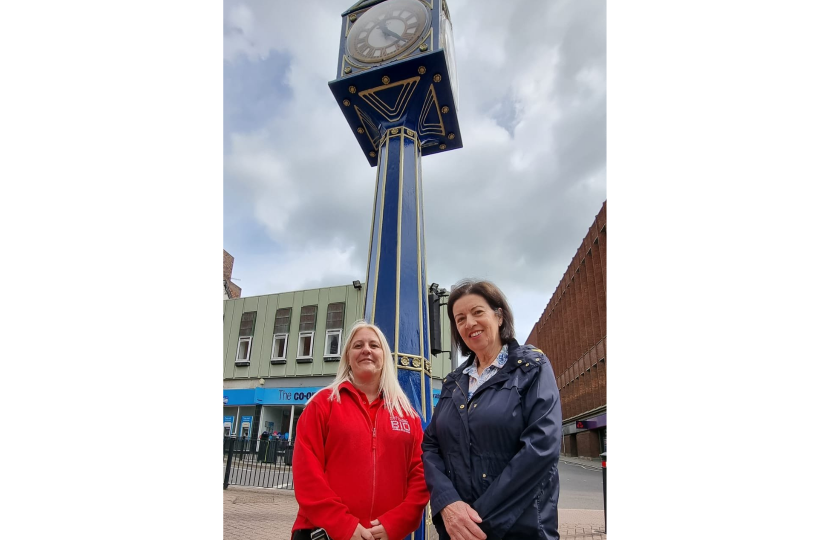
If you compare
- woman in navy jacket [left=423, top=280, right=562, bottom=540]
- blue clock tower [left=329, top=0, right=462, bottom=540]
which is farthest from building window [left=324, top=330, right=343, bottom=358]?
woman in navy jacket [left=423, top=280, right=562, bottom=540]

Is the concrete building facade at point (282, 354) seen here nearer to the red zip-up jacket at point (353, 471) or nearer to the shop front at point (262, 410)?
the shop front at point (262, 410)

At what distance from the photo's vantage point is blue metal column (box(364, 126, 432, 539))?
172 inches

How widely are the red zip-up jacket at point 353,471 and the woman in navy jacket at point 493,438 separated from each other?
190mm

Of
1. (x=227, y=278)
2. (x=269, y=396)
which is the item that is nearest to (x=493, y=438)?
(x=269, y=396)

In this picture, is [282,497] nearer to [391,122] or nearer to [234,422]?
[391,122]

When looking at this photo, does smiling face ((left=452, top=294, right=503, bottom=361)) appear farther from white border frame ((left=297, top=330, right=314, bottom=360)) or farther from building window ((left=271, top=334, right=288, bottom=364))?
building window ((left=271, top=334, right=288, bottom=364))

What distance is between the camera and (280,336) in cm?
2064

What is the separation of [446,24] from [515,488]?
5374mm

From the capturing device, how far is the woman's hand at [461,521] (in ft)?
5.82

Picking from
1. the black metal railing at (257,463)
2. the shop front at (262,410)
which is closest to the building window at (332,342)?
the shop front at (262,410)

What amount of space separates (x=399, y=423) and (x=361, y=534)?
50 centimetres

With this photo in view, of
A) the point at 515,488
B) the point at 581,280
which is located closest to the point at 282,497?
the point at 515,488

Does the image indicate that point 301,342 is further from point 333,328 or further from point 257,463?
point 257,463

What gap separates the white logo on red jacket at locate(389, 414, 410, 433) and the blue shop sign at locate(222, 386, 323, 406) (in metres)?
17.1
